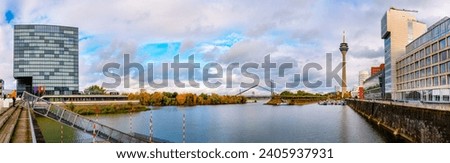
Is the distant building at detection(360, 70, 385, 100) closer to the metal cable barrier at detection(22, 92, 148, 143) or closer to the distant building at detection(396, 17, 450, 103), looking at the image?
the distant building at detection(396, 17, 450, 103)

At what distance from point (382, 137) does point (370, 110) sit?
31.0 ft

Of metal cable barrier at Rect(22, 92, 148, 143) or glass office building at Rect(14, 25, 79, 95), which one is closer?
metal cable barrier at Rect(22, 92, 148, 143)

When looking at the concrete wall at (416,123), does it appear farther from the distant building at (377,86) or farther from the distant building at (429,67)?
the distant building at (377,86)

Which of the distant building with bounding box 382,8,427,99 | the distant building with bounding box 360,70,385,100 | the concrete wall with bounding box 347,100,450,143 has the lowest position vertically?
the concrete wall with bounding box 347,100,450,143

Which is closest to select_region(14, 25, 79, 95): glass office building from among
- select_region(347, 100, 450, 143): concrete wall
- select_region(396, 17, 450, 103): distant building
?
select_region(347, 100, 450, 143): concrete wall

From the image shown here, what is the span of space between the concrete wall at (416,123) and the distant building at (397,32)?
8.99 meters

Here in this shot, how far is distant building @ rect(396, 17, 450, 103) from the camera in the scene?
15.9 metres

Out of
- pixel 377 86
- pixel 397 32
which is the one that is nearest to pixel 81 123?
pixel 397 32

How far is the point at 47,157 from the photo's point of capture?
5027 millimetres

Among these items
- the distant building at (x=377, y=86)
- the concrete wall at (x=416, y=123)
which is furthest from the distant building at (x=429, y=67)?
the distant building at (x=377, y=86)

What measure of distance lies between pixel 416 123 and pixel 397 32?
16.4 metres

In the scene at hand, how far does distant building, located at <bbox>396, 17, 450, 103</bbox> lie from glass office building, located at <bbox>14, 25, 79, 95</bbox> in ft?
38.2

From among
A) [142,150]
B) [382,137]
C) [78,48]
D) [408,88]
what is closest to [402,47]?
[408,88]

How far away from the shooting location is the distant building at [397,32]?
84.1 feet
